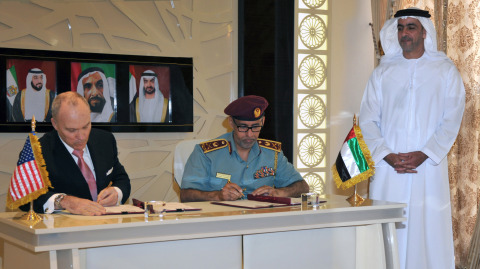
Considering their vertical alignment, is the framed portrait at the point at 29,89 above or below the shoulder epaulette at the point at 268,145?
above

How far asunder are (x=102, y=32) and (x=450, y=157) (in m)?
3.48

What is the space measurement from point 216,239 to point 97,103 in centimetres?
341

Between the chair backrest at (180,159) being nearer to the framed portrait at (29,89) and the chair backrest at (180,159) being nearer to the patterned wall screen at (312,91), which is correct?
the framed portrait at (29,89)

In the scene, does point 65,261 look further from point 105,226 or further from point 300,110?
point 300,110

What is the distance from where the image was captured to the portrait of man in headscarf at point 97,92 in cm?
598

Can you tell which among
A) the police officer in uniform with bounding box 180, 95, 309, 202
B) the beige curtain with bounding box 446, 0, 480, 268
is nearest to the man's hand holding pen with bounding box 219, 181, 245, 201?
the police officer in uniform with bounding box 180, 95, 309, 202

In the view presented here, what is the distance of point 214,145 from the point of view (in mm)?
4008

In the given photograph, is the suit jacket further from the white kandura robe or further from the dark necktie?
the white kandura robe

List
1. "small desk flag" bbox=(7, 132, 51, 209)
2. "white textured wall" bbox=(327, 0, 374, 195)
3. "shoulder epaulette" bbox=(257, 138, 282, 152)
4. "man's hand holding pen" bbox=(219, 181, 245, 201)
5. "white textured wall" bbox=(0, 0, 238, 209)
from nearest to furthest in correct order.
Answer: "small desk flag" bbox=(7, 132, 51, 209) < "man's hand holding pen" bbox=(219, 181, 245, 201) < "shoulder epaulette" bbox=(257, 138, 282, 152) < "white textured wall" bbox=(0, 0, 238, 209) < "white textured wall" bbox=(327, 0, 374, 195)

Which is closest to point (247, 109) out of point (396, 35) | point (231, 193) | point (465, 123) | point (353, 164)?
point (231, 193)

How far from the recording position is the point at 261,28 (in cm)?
663

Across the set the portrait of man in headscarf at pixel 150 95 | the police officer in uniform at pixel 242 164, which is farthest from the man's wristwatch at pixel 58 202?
the portrait of man in headscarf at pixel 150 95

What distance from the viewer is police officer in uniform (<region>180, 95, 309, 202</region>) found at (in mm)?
3875

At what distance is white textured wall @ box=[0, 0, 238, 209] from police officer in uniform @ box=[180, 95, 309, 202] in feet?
7.93
